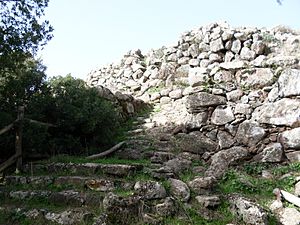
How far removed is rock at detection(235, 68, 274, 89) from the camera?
398 inches

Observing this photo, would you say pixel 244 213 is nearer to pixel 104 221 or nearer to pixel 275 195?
pixel 275 195

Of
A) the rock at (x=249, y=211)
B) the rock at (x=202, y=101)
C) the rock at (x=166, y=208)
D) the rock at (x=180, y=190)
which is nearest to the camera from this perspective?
the rock at (x=249, y=211)

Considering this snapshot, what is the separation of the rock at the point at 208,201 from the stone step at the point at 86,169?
5.11 feet

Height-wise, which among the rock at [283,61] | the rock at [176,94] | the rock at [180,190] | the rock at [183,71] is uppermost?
the rock at [183,71]

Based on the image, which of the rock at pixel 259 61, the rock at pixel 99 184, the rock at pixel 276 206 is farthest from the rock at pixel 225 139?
the rock at pixel 99 184

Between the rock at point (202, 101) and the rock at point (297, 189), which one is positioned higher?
the rock at point (202, 101)

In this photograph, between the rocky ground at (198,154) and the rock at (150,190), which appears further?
the rock at (150,190)

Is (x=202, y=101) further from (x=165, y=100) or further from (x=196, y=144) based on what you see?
(x=165, y=100)

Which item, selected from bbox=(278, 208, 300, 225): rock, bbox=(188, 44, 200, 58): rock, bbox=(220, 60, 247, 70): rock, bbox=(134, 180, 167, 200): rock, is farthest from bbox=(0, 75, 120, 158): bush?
bbox=(188, 44, 200, 58): rock

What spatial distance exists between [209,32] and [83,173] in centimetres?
949

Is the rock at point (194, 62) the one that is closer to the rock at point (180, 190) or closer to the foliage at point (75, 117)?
the foliage at point (75, 117)

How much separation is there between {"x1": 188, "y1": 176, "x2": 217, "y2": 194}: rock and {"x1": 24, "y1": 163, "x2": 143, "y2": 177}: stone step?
1240 millimetres

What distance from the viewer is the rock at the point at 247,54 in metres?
12.2

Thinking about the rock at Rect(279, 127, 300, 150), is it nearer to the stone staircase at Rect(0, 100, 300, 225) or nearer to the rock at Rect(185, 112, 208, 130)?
the stone staircase at Rect(0, 100, 300, 225)
